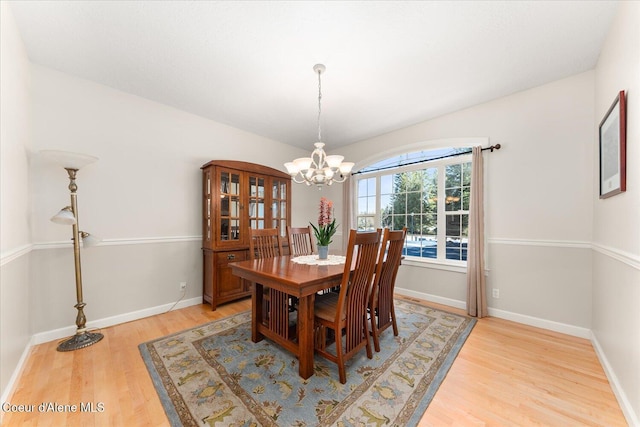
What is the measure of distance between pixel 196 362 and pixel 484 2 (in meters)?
3.35

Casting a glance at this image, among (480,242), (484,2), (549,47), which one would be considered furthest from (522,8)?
(480,242)

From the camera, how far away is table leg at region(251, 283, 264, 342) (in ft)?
7.21

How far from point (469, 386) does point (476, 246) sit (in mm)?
1662

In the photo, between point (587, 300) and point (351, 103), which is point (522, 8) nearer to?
point (351, 103)

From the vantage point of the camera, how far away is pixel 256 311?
2221mm

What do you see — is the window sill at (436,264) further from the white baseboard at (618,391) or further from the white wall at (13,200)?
the white wall at (13,200)

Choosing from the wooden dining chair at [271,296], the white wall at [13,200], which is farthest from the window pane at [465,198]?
the white wall at [13,200]

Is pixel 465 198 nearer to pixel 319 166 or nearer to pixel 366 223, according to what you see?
pixel 366 223

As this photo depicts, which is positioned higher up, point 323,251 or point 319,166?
point 319,166

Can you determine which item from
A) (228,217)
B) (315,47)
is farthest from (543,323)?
(228,217)

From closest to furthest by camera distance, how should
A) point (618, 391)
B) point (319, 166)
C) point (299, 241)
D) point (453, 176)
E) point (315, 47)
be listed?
point (618, 391) → point (315, 47) → point (319, 166) → point (299, 241) → point (453, 176)

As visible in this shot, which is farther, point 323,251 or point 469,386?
point 323,251

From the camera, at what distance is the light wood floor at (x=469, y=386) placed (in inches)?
54.1


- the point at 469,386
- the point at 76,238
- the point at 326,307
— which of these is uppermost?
the point at 76,238
